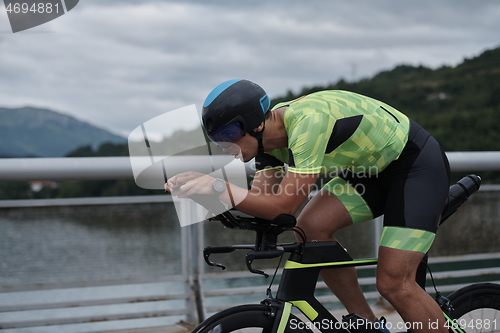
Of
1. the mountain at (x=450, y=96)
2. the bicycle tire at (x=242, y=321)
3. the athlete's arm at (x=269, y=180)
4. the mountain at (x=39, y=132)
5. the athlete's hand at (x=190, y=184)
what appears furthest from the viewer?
the mountain at (x=450, y=96)

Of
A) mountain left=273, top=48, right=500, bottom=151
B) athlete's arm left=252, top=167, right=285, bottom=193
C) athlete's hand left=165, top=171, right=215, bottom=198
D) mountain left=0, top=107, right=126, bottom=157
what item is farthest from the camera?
mountain left=273, top=48, right=500, bottom=151

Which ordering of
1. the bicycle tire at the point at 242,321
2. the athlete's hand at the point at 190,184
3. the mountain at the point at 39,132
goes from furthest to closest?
the mountain at the point at 39,132 < the bicycle tire at the point at 242,321 < the athlete's hand at the point at 190,184

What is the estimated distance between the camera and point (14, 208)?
364 centimetres

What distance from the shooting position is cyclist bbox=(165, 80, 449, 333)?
2.19 m

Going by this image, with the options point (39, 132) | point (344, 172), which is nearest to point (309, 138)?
point (344, 172)

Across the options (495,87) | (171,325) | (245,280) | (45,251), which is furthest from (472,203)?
(495,87)

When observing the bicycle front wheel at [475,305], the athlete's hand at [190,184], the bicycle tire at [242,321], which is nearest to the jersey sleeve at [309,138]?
the athlete's hand at [190,184]

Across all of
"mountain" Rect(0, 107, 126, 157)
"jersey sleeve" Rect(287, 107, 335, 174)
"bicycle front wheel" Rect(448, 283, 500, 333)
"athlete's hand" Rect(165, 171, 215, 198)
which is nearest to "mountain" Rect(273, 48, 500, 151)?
"mountain" Rect(0, 107, 126, 157)

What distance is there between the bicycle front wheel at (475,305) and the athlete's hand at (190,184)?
1631mm

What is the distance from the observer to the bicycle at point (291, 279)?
2.20 metres

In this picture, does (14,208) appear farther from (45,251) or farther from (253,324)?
(253,324)

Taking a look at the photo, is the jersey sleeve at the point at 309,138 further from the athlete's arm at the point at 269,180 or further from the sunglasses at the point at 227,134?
the athlete's arm at the point at 269,180

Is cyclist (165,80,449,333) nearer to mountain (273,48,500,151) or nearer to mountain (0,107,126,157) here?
→ mountain (0,107,126,157)

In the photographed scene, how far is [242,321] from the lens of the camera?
7.27ft
